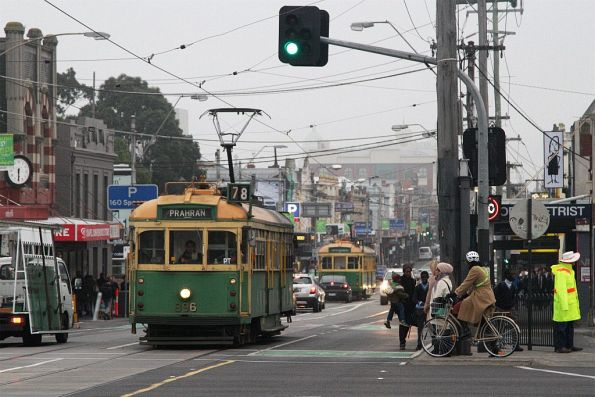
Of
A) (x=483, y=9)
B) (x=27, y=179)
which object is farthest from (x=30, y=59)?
(x=483, y=9)

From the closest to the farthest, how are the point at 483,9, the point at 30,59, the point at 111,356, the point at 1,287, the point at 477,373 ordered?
the point at 477,373, the point at 111,356, the point at 1,287, the point at 483,9, the point at 30,59

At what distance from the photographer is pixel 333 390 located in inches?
667

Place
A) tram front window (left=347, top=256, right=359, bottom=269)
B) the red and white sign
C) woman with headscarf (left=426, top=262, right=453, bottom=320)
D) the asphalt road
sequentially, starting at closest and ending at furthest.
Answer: the asphalt road → woman with headscarf (left=426, top=262, right=453, bottom=320) → the red and white sign → tram front window (left=347, top=256, right=359, bottom=269)

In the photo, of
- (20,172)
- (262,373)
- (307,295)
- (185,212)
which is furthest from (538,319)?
(20,172)

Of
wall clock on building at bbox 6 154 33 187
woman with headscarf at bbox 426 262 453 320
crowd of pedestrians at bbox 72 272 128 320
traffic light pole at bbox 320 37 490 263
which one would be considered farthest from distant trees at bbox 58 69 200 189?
woman with headscarf at bbox 426 262 453 320

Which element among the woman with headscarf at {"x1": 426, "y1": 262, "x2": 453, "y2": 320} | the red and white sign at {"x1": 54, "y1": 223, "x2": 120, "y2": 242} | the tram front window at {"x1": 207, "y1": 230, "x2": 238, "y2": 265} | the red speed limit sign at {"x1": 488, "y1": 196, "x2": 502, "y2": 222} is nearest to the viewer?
the woman with headscarf at {"x1": 426, "y1": 262, "x2": 453, "y2": 320}

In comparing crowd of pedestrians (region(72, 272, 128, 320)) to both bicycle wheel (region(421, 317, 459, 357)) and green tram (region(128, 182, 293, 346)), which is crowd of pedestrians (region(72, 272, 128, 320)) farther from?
bicycle wheel (region(421, 317, 459, 357))

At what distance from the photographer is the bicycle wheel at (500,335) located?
73.6 ft

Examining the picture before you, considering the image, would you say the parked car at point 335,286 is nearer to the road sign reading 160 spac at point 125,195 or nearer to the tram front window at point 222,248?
the road sign reading 160 spac at point 125,195

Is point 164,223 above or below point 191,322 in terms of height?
above

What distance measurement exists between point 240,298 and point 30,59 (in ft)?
111

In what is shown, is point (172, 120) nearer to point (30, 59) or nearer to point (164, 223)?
point (30, 59)

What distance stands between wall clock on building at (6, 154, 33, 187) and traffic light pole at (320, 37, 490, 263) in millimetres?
31363

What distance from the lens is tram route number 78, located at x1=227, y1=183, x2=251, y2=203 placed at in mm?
26328
